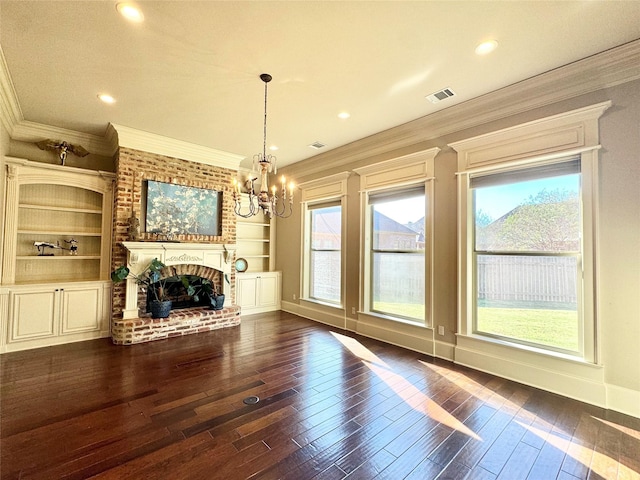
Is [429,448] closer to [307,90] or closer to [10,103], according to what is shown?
[307,90]

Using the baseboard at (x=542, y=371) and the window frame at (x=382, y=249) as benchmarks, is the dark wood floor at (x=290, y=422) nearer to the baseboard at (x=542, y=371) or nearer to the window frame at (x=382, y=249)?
the baseboard at (x=542, y=371)

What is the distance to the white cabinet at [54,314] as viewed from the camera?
3.87 m

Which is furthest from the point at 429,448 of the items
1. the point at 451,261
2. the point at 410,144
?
the point at 410,144

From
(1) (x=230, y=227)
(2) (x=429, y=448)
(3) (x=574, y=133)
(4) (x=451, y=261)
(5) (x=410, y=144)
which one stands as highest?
(5) (x=410, y=144)

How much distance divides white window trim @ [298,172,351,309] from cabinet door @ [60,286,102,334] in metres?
3.51

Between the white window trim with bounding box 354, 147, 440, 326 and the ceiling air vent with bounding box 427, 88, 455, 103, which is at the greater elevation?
the ceiling air vent with bounding box 427, 88, 455, 103

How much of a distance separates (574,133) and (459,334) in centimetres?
252

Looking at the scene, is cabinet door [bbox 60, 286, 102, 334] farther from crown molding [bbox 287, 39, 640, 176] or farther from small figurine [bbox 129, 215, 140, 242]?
crown molding [bbox 287, 39, 640, 176]

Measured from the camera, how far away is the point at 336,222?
18.5 ft

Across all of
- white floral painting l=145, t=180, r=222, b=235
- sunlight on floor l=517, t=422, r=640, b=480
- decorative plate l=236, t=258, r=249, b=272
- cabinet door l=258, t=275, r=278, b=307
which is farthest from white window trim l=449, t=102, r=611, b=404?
decorative plate l=236, t=258, r=249, b=272

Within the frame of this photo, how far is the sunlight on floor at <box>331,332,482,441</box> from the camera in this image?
2.39 metres

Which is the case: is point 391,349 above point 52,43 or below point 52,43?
below

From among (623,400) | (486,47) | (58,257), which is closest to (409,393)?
(623,400)

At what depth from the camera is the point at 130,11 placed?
7.30 feet
